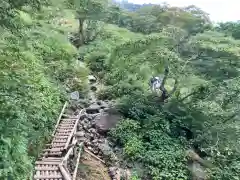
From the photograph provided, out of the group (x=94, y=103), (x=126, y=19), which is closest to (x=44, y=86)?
(x=94, y=103)

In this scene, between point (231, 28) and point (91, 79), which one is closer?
point (91, 79)

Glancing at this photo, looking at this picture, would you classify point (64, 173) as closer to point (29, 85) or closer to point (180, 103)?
point (29, 85)

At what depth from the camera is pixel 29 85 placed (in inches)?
346

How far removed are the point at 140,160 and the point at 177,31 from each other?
6.03m

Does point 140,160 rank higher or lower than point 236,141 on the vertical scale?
lower

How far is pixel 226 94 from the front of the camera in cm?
1287

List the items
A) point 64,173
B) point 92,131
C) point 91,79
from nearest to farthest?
point 64,173 < point 92,131 < point 91,79

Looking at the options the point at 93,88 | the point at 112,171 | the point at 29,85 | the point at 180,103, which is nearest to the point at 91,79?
the point at 93,88

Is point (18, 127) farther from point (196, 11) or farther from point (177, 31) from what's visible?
point (196, 11)

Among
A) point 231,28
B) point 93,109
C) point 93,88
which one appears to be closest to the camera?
point 93,109

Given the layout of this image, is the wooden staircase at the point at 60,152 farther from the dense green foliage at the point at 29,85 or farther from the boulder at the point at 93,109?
the boulder at the point at 93,109

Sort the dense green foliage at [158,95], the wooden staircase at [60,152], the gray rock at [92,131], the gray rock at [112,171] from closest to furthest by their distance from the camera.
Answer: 1. the wooden staircase at [60,152]
2. the gray rock at [112,171]
3. the dense green foliage at [158,95]
4. the gray rock at [92,131]

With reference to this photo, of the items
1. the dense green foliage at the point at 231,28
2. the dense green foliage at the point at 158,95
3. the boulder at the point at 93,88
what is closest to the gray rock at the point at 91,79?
the dense green foliage at the point at 158,95

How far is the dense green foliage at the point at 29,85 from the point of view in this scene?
22.0ft
